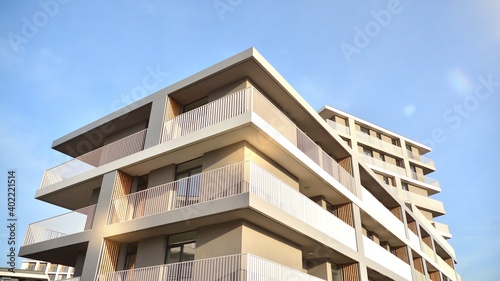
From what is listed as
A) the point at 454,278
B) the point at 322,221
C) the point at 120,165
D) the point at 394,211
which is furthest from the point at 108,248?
the point at 454,278

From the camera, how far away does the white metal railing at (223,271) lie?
11008 millimetres

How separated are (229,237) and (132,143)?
7.26 meters

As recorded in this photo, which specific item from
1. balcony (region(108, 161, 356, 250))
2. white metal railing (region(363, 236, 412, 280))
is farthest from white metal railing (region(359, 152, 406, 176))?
balcony (region(108, 161, 356, 250))

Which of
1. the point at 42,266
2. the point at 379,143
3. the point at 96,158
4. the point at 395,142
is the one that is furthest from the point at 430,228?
the point at 42,266

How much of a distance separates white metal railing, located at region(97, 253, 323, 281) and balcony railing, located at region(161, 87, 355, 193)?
4978 millimetres

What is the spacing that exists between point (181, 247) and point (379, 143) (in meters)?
34.6

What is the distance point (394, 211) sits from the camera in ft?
88.6

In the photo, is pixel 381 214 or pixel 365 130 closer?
pixel 381 214

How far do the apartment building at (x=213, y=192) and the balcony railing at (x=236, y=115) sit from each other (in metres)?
0.05

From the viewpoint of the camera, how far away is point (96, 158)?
63.7 feet

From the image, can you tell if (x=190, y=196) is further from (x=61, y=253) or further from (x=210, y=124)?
(x=61, y=253)

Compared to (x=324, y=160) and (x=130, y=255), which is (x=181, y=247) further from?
(x=324, y=160)

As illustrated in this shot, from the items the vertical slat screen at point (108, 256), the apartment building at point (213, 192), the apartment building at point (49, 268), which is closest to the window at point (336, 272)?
the apartment building at point (213, 192)

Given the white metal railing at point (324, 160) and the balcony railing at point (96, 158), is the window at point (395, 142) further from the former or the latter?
the balcony railing at point (96, 158)
